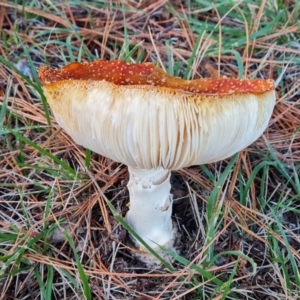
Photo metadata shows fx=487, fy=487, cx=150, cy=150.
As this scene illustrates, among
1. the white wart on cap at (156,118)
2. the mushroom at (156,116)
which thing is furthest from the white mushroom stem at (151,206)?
the white wart on cap at (156,118)

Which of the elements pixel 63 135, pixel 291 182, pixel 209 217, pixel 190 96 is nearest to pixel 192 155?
pixel 190 96

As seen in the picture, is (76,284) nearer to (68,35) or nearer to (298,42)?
(68,35)

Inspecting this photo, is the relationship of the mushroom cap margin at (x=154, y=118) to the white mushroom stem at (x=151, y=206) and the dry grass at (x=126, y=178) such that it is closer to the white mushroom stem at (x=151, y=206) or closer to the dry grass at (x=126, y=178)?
the white mushroom stem at (x=151, y=206)

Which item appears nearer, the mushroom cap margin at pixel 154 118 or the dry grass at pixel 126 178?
the mushroom cap margin at pixel 154 118

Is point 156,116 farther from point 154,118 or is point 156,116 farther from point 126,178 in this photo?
point 126,178

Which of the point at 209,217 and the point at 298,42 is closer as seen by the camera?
the point at 209,217

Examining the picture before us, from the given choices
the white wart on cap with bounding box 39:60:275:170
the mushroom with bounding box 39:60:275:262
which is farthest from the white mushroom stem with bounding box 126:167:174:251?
the white wart on cap with bounding box 39:60:275:170

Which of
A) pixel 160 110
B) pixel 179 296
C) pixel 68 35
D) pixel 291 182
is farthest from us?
pixel 68 35
